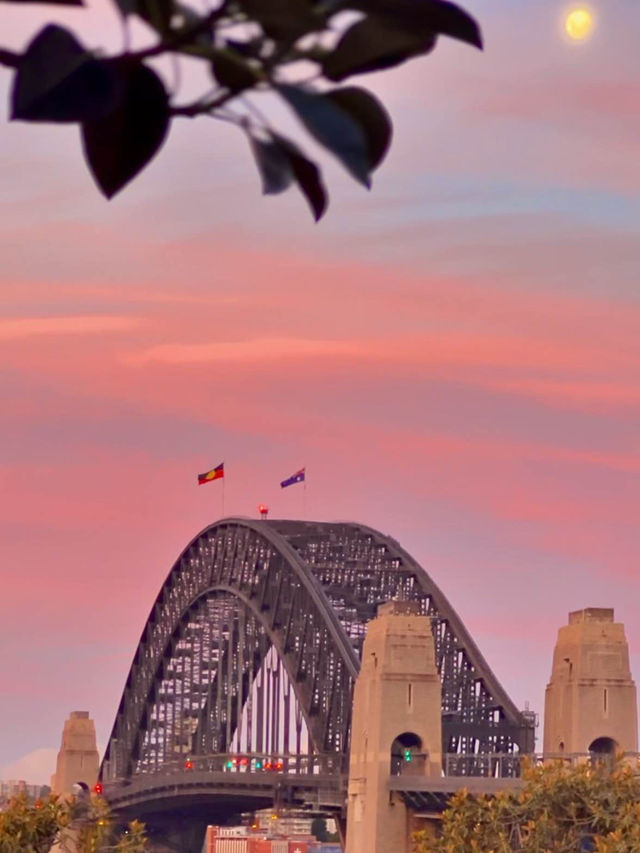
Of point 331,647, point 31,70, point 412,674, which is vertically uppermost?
point 331,647

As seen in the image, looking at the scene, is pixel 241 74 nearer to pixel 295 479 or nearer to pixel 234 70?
pixel 234 70

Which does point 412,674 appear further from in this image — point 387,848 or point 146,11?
point 146,11

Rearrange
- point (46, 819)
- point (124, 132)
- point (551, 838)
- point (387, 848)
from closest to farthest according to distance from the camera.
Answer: point (124, 132)
point (551, 838)
point (46, 819)
point (387, 848)

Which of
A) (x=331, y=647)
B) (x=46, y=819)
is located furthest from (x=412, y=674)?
(x=331, y=647)

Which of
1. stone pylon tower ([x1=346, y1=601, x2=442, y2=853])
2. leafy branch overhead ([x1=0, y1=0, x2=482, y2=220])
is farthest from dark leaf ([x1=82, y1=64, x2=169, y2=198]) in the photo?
stone pylon tower ([x1=346, y1=601, x2=442, y2=853])

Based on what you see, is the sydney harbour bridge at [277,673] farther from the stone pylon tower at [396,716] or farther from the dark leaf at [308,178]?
the dark leaf at [308,178]

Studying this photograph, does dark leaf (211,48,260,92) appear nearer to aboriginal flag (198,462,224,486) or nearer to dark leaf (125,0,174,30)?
dark leaf (125,0,174,30)
